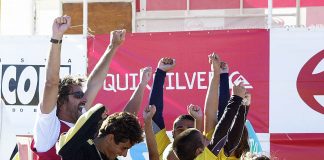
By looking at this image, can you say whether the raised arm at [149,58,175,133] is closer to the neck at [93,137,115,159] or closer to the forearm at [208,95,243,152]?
the forearm at [208,95,243,152]

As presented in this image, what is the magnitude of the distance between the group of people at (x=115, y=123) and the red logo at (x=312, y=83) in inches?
93.6

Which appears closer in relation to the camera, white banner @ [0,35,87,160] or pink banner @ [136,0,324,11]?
white banner @ [0,35,87,160]

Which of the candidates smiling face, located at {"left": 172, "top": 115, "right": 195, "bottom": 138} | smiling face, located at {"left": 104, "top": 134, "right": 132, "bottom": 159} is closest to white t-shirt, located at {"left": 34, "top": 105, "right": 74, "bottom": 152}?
smiling face, located at {"left": 104, "top": 134, "right": 132, "bottom": 159}

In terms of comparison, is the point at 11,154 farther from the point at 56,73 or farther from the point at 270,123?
the point at 270,123

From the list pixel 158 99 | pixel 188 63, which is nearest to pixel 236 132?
pixel 158 99

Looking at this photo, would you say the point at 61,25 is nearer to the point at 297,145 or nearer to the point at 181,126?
the point at 181,126

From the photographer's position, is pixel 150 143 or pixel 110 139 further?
pixel 150 143

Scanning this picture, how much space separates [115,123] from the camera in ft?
12.1

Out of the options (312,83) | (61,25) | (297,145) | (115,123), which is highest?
(61,25)

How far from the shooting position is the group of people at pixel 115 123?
12.2 ft

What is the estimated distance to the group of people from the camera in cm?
372

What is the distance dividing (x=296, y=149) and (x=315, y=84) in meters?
0.65

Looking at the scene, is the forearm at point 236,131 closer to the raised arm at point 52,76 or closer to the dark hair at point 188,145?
the dark hair at point 188,145

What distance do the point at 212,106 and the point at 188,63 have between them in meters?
2.75
